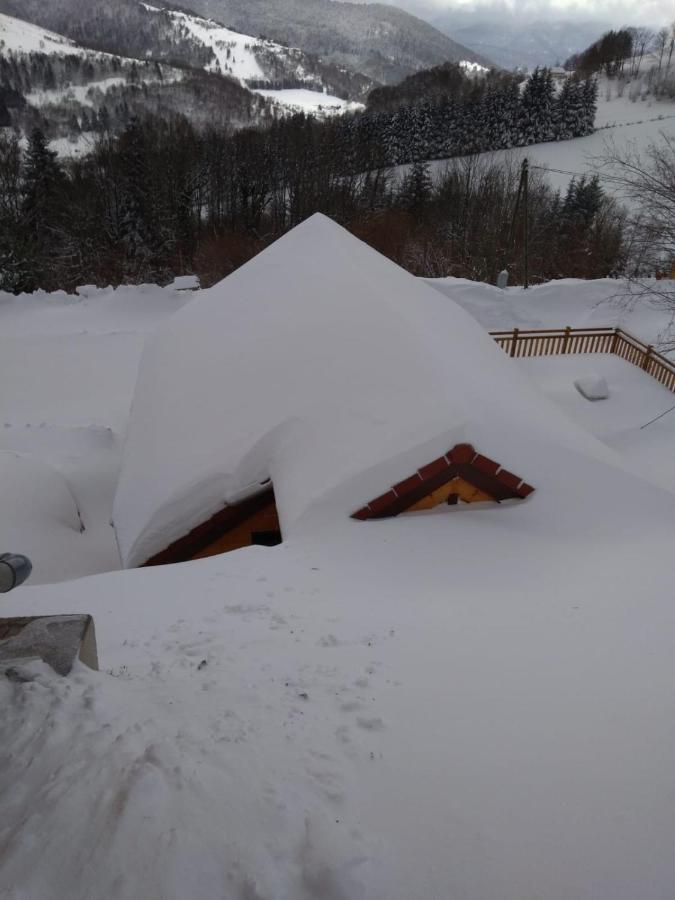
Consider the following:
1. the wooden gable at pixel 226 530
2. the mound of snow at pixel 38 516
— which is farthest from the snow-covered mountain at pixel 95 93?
the wooden gable at pixel 226 530

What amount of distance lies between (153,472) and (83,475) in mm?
3649

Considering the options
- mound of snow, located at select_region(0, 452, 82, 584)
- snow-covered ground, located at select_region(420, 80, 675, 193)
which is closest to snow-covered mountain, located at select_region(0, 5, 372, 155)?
snow-covered ground, located at select_region(420, 80, 675, 193)

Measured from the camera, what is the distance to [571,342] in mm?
15234

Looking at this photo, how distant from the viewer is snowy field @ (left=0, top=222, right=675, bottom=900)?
2.01 metres

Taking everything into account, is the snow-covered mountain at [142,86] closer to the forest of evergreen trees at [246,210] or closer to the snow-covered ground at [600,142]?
the forest of evergreen trees at [246,210]

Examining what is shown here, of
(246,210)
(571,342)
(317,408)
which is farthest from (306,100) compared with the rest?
(317,408)

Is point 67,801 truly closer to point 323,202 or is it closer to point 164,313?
point 164,313

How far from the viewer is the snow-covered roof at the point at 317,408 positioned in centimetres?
538

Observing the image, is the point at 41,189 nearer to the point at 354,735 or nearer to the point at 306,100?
the point at 354,735

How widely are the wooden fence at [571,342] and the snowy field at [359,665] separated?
656 centimetres

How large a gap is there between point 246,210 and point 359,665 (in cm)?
4143

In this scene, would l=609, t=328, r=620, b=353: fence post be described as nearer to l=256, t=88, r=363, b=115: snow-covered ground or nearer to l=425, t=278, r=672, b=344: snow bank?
l=425, t=278, r=672, b=344: snow bank

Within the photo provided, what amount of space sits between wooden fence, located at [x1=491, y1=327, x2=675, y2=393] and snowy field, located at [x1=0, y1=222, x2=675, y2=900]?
656 centimetres

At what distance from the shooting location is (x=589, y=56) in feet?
248
